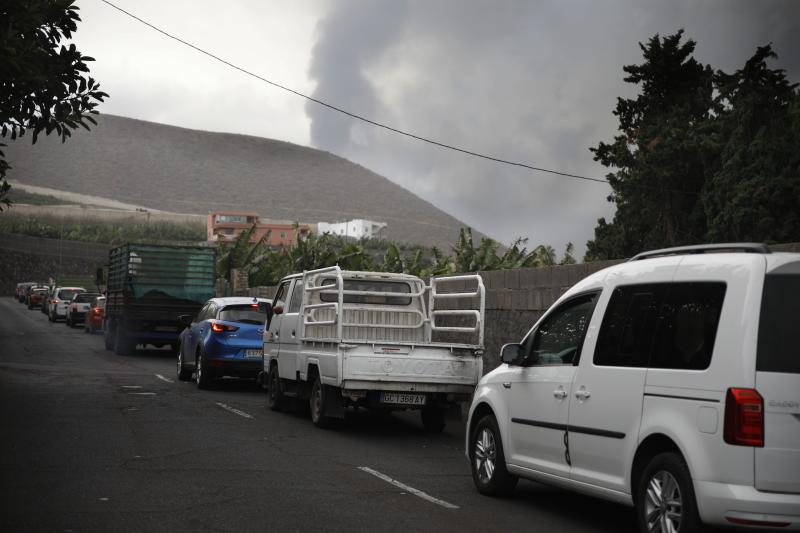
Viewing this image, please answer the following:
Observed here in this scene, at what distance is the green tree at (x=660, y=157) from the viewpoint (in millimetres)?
48125

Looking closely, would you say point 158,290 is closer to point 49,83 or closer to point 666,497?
point 49,83

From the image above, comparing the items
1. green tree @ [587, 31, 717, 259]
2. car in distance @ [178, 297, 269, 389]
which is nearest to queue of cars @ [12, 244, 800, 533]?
car in distance @ [178, 297, 269, 389]

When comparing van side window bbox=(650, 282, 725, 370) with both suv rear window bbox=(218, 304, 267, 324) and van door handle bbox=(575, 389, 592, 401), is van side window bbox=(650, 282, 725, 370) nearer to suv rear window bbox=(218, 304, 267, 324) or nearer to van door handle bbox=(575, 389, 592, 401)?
van door handle bbox=(575, 389, 592, 401)

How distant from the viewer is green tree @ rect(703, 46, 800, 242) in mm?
40719

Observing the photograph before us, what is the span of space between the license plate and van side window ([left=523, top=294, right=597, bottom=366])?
13.2ft

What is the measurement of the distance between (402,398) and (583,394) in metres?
5.24

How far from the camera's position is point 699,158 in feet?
157

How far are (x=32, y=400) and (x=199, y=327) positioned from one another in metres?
3.95

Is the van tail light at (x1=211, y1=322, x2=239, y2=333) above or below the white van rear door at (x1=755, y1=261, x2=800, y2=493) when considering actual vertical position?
above

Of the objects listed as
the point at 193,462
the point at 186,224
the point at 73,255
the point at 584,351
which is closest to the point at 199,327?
the point at 193,462

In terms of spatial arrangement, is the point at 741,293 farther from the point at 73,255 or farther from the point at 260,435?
the point at 73,255

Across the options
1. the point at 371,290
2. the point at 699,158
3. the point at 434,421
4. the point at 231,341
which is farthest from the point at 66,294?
the point at 434,421

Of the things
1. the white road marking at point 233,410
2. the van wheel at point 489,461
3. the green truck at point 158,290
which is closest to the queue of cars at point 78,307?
the green truck at point 158,290

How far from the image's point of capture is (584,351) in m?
7.65
